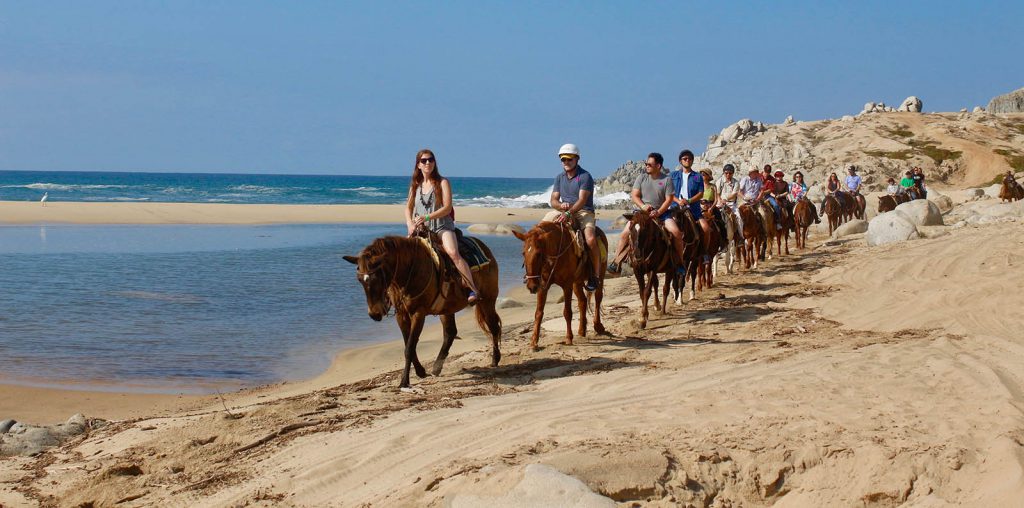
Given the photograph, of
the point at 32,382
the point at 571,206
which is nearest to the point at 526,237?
the point at 571,206

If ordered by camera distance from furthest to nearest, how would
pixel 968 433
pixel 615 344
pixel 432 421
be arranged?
pixel 615 344
pixel 432 421
pixel 968 433

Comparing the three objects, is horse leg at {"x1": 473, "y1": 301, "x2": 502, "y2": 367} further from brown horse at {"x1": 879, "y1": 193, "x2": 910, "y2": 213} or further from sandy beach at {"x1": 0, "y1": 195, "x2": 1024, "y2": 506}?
brown horse at {"x1": 879, "y1": 193, "x2": 910, "y2": 213}

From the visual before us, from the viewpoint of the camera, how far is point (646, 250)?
1245 cm

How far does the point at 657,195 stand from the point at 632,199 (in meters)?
0.47

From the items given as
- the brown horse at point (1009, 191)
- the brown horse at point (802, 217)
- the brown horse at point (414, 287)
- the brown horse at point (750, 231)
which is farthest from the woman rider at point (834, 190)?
the brown horse at point (414, 287)

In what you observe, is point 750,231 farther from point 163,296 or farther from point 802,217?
point 163,296

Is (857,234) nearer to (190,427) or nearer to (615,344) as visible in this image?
(615,344)

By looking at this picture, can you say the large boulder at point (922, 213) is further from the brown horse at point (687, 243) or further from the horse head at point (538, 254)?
the horse head at point (538, 254)

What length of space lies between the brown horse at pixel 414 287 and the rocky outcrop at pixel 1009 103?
99.0 meters

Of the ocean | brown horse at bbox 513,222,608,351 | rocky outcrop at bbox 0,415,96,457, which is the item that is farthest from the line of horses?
rocky outcrop at bbox 0,415,96,457

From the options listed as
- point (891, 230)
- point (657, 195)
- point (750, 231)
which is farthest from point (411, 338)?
point (891, 230)

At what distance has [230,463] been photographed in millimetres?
6605

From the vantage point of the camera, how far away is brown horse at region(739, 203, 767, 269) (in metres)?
19.3

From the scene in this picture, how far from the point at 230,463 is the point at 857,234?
23.9 m
